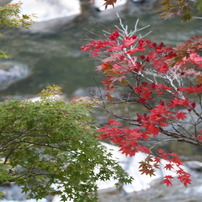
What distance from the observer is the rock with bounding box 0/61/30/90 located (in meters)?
12.5

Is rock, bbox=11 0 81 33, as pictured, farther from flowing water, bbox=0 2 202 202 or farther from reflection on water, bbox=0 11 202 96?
reflection on water, bbox=0 11 202 96

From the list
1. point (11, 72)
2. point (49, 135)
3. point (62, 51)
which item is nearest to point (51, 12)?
point (62, 51)

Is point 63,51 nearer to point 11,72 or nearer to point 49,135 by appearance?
point 11,72

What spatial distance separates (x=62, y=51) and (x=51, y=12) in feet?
14.0

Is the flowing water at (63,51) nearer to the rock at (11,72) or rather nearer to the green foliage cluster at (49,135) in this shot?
the rock at (11,72)

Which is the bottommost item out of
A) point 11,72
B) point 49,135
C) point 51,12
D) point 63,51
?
point 49,135

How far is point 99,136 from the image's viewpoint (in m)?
3.66

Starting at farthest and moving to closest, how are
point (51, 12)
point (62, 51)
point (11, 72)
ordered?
point (51, 12), point (62, 51), point (11, 72)

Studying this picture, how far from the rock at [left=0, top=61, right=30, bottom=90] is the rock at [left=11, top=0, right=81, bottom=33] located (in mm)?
3702

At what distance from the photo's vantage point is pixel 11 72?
13062 millimetres

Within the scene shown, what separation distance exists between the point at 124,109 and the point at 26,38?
7.39 meters

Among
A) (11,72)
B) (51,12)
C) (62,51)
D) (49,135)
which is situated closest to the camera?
(49,135)

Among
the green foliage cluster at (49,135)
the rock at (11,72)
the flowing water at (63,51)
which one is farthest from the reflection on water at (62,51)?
the green foliage cluster at (49,135)

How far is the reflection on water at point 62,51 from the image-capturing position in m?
12.4
